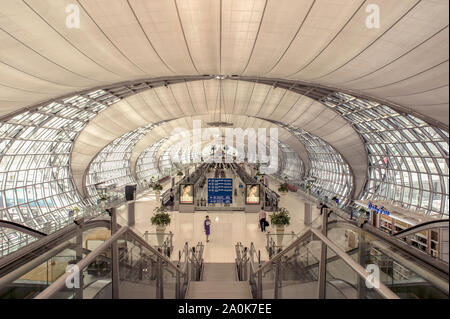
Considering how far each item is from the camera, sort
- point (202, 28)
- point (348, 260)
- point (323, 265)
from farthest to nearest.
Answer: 1. point (202, 28)
2. point (323, 265)
3. point (348, 260)

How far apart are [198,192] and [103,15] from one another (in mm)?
15194

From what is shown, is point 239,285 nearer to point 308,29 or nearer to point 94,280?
point 94,280

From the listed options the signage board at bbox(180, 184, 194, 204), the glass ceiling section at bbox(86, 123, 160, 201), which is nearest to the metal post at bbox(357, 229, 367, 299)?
the signage board at bbox(180, 184, 194, 204)

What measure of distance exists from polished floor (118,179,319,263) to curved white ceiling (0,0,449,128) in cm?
670

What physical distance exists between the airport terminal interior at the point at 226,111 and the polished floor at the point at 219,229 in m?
0.14

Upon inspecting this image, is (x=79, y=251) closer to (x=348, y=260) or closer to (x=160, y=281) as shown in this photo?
(x=348, y=260)

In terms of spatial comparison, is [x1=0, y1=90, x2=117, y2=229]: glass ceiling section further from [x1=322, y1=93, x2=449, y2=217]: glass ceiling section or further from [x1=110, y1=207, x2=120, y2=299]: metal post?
[x1=322, y1=93, x2=449, y2=217]: glass ceiling section

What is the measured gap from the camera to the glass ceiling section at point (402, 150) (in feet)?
69.0

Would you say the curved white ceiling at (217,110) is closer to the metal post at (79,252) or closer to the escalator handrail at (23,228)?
the escalator handrail at (23,228)

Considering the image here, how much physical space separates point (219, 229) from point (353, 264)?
14.1 metres

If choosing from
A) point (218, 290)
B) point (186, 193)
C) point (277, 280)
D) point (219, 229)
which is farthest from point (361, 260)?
point (186, 193)

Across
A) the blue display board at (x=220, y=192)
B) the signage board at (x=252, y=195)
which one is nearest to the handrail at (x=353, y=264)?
the blue display board at (x=220, y=192)

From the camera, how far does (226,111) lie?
34719 millimetres
